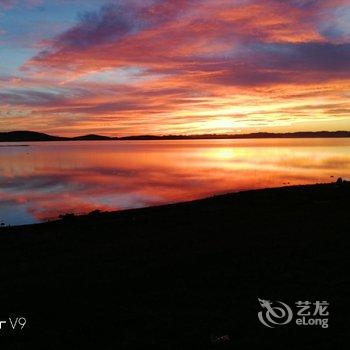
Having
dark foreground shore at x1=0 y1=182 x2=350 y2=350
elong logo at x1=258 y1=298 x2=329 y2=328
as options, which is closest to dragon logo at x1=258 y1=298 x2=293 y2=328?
elong logo at x1=258 y1=298 x2=329 y2=328

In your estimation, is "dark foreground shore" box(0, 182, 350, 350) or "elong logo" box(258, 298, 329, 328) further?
"elong logo" box(258, 298, 329, 328)

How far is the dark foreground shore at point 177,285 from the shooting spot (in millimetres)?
8289

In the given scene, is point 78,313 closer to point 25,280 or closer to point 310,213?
point 25,280

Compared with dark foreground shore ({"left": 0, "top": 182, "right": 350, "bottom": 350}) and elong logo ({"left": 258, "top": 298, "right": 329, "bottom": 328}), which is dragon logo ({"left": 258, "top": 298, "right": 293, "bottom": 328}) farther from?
dark foreground shore ({"left": 0, "top": 182, "right": 350, "bottom": 350})

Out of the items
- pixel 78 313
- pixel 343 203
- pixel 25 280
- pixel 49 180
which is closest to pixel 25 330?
pixel 78 313

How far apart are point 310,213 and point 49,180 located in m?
51.1

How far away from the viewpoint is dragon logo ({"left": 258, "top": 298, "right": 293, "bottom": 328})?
28.8 feet

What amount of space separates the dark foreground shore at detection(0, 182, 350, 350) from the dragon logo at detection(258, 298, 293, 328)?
0.17 m

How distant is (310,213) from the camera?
23469mm

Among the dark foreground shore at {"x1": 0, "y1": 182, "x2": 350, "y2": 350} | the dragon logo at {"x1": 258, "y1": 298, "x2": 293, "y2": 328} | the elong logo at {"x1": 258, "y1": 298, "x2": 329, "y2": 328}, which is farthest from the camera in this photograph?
the dragon logo at {"x1": 258, "y1": 298, "x2": 293, "y2": 328}

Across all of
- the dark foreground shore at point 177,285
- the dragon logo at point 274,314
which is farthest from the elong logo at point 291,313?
the dark foreground shore at point 177,285

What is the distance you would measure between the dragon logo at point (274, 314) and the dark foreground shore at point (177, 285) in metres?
0.17

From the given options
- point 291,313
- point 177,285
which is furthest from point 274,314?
point 177,285

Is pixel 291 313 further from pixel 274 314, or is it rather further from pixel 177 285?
pixel 177 285
